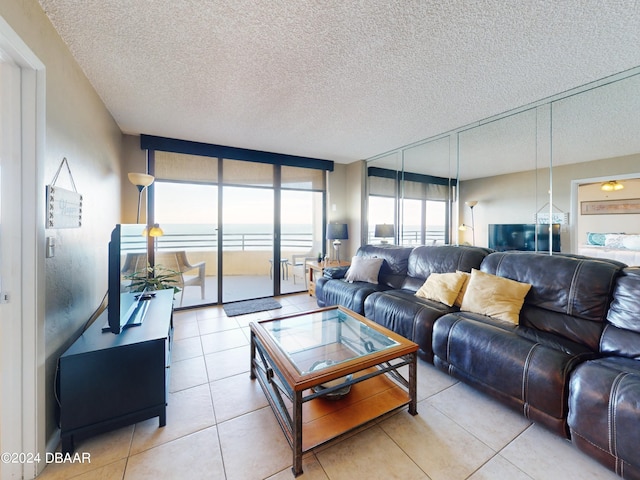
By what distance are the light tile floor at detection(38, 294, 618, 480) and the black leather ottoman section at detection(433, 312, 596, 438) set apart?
0.15 m

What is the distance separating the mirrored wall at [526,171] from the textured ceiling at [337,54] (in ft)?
1.08

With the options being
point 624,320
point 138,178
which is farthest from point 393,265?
point 138,178

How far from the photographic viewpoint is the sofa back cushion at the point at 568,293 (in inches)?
69.3

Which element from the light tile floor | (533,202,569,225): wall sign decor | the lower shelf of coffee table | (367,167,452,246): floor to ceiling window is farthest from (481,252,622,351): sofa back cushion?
(367,167,452,246): floor to ceiling window

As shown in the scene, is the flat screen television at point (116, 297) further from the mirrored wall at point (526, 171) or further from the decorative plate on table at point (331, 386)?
the mirrored wall at point (526, 171)

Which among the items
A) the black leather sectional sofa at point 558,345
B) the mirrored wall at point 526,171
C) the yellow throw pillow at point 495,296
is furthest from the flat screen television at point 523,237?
the yellow throw pillow at point 495,296

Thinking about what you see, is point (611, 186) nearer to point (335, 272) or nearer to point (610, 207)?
point (610, 207)

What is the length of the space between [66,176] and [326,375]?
203cm

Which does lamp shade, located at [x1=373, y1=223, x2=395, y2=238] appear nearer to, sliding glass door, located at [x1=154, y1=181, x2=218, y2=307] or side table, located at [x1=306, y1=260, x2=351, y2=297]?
A: side table, located at [x1=306, y1=260, x2=351, y2=297]

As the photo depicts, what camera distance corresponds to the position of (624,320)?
1.63 metres

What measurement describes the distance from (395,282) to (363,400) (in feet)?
6.17

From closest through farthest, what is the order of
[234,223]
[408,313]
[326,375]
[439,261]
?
[326,375] < [408,313] < [439,261] < [234,223]

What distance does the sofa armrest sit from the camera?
3.69m

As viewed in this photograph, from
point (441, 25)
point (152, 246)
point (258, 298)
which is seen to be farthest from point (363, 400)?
point (152, 246)
